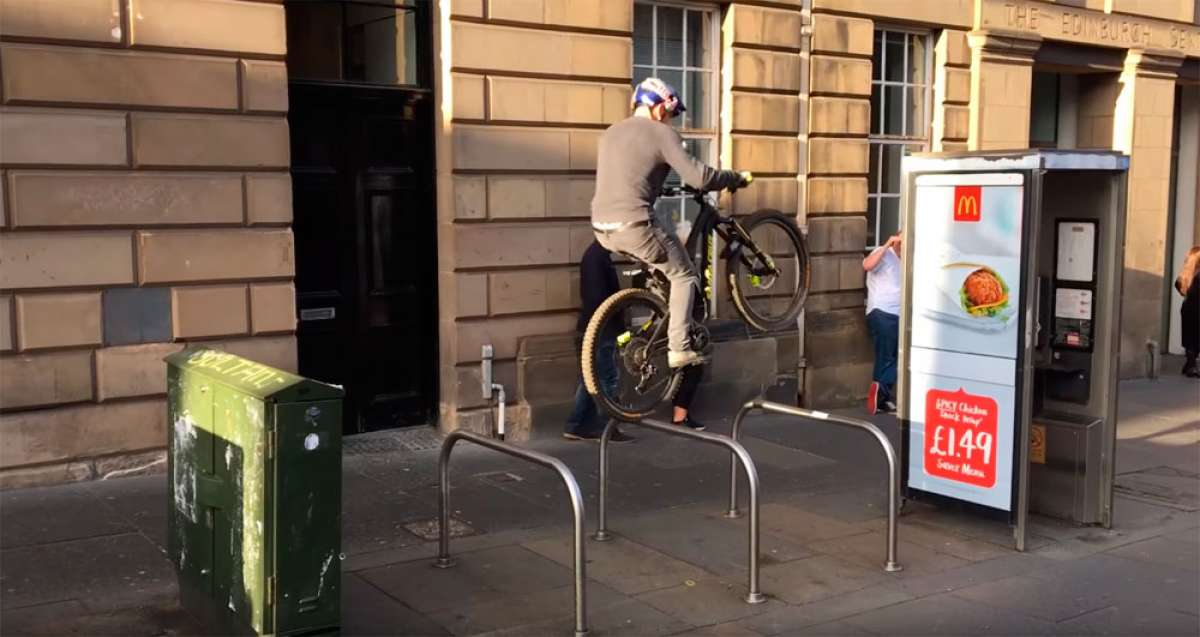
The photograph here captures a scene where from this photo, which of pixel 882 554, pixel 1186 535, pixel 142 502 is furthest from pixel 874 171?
pixel 142 502

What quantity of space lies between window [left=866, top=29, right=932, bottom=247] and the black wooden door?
509 centimetres

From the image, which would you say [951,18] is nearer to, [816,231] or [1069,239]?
[816,231]

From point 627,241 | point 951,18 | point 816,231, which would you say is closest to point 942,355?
point 627,241

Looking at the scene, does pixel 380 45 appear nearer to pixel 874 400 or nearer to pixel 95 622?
pixel 95 622

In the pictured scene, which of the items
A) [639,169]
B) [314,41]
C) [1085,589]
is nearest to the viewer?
[1085,589]

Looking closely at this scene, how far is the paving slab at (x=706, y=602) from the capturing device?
18.6ft

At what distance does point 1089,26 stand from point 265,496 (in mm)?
12322

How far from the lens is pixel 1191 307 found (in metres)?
14.8

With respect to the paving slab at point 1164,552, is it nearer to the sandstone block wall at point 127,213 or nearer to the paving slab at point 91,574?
the paving slab at point 91,574

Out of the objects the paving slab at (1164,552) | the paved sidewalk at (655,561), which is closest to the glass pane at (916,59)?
the paved sidewalk at (655,561)

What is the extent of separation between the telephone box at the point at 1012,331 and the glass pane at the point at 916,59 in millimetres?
4977

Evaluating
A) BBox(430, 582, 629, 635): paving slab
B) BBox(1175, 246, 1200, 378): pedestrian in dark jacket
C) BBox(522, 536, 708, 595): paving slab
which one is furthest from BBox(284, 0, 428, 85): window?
BBox(1175, 246, 1200, 378): pedestrian in dark jacket

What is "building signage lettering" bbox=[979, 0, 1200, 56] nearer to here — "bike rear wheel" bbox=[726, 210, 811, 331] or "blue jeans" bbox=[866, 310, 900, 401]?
"blue jeans" bbox=[866, 310, 900, 401]

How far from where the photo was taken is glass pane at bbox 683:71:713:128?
10703mm
